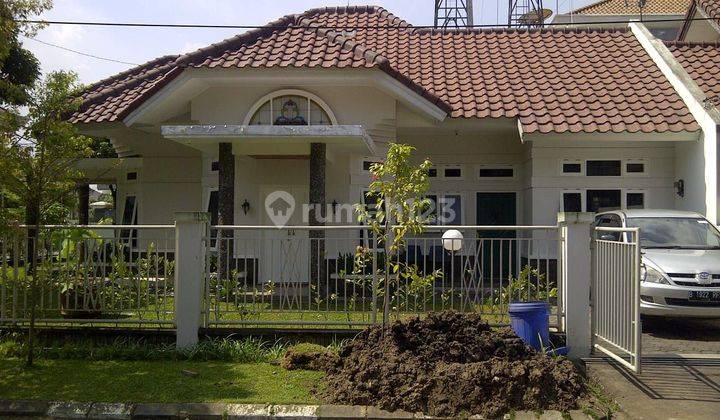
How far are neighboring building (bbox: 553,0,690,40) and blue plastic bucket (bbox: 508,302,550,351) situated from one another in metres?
23.4

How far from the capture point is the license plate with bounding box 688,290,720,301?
8422 mm

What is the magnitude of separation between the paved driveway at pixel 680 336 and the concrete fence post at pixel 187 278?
5.72 meters

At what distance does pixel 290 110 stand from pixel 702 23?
13118mm

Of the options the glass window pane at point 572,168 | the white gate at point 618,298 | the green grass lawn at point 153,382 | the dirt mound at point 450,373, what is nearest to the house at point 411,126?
the glass window pane at point 572,168

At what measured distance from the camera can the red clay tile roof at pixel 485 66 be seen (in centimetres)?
1222

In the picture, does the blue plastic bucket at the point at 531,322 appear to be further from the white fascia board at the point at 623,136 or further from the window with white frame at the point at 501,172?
the window with white frame at the point at 501,172

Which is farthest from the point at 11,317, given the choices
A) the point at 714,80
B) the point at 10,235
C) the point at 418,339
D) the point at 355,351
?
the point at 714,80

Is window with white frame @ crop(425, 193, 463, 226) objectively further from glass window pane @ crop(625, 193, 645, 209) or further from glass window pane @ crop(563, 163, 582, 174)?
glass window pane @ crop(625, 193, 645, 209)

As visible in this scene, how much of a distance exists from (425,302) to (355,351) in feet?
5.10

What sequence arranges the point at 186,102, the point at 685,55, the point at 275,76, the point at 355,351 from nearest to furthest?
1. the point at 355,351
2. the point at 275,76
3. the point at 186,102
4. the point at 685,55

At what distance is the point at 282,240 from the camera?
322 inches

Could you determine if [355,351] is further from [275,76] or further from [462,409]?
[275,76]

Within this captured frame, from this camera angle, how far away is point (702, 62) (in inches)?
572

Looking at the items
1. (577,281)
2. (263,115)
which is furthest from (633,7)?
(577,281)
